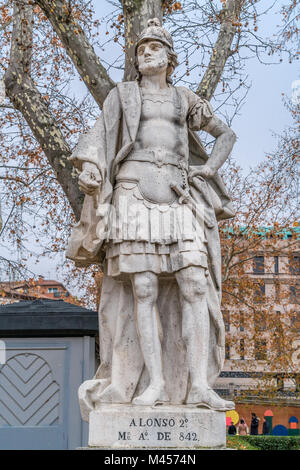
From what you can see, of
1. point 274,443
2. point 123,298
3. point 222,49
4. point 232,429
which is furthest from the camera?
point 232,429

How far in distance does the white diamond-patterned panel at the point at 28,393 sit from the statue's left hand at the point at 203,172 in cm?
360

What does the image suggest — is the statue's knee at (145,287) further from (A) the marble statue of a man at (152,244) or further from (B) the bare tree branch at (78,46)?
(B) the bare tree branch at (78,46)

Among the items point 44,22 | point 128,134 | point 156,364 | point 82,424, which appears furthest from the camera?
point 44,22

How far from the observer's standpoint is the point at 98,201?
5.61 meters

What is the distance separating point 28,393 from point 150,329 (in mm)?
3471

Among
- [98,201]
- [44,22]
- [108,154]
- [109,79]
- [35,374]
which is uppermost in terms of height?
[44,22]

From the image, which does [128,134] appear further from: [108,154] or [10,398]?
[10,398]

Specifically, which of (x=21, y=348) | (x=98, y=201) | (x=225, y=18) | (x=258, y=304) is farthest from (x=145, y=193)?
(x=258, y=304)

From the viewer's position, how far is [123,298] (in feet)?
18.8

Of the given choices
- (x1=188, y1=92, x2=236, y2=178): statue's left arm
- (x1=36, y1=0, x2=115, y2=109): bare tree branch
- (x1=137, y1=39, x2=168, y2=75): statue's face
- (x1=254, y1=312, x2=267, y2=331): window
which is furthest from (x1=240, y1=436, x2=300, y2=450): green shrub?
(x1=137, y1=39, x2=168, y2=75): statue's face

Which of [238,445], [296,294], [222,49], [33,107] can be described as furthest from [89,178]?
[296,294]

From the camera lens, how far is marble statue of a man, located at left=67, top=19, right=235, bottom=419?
544 centimetres

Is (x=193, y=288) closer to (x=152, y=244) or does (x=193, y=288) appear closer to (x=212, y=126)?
(x=152, y=244)

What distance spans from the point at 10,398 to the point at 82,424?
100 centimetres
